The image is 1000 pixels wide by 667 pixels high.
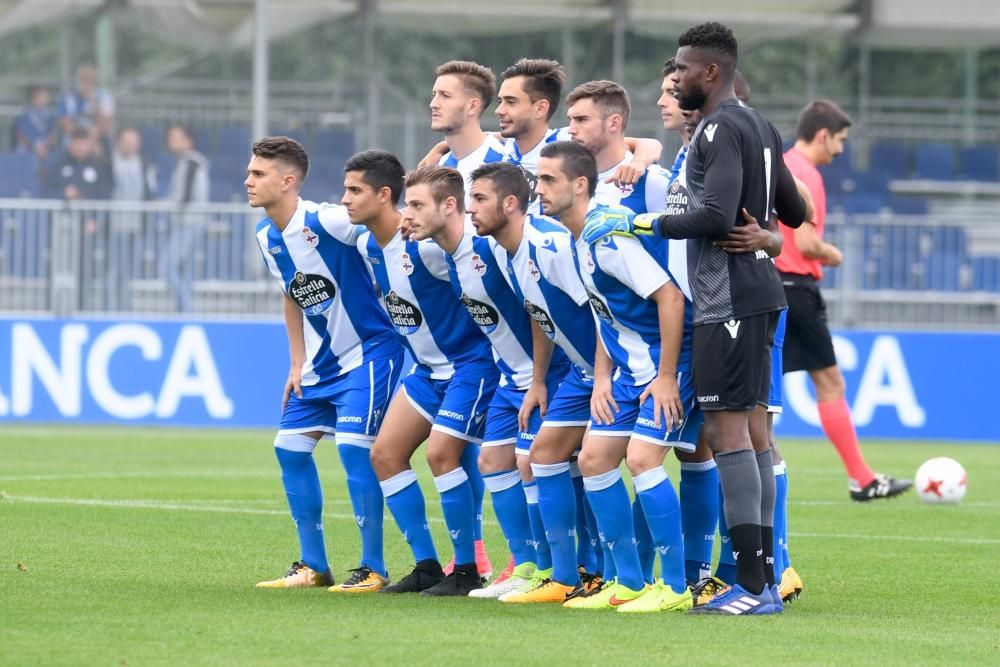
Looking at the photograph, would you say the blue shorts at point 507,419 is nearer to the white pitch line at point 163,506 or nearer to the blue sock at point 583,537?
the blue sock at point 583,537

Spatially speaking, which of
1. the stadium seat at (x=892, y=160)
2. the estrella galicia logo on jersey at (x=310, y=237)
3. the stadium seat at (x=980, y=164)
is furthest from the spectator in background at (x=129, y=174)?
the estrella galicia logo on jersey at (x=310, y=237)

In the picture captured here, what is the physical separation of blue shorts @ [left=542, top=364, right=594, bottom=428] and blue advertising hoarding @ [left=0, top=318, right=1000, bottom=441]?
9.69 meters

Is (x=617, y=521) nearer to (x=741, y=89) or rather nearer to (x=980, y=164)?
(x=741, y=89)

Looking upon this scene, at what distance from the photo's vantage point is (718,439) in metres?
6.84

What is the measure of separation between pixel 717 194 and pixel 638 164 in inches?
35.6

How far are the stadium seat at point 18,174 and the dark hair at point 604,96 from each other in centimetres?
1456

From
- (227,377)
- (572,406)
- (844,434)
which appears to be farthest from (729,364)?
(227,377)

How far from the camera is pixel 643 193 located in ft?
24.9

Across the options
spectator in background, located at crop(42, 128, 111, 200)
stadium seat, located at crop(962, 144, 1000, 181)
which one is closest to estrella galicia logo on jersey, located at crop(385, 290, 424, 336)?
spectator in background, located at crop(42, 128, 111, 200)

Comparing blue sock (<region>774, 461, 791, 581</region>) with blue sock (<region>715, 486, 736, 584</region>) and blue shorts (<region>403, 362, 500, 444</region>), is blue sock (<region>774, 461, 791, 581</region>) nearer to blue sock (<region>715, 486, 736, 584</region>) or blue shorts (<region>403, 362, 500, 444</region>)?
blue sock (<region>715, 486, 736, 584</region>)

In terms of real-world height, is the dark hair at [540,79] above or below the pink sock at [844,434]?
above

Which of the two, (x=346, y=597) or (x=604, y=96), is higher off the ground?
(x=604, y=96)

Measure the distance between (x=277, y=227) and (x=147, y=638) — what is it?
245 cm

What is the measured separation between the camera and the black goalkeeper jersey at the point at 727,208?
6.66m
